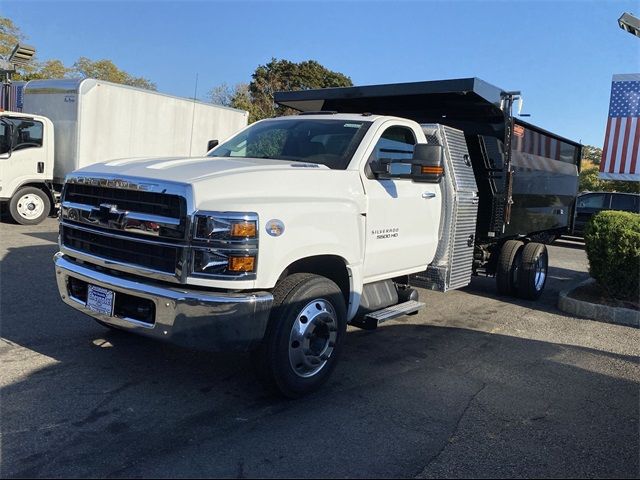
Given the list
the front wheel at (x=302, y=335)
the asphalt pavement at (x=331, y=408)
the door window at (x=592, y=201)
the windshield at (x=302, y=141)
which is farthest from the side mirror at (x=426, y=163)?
the door window at (x=592, y=201)

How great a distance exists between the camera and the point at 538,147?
26.8 ft

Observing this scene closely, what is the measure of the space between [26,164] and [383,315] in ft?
34.1

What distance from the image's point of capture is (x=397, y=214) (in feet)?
16.0

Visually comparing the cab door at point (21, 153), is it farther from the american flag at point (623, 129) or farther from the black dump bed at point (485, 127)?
the american flag at point (623, 129)

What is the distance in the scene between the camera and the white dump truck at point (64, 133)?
1195 cm

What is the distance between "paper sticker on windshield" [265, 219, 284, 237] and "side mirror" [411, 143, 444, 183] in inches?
61.5

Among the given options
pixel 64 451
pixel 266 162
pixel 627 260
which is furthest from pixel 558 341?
pixel 64 451

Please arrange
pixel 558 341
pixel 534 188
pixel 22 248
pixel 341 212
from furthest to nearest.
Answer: pixel 22 248 < pixel 534 188 < pixel 558 341 < pixel 341 212

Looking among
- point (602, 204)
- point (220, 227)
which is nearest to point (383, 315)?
point (220, 227)

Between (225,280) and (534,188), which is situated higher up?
(534,188)

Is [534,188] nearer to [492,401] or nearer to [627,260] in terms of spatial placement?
[627,260]

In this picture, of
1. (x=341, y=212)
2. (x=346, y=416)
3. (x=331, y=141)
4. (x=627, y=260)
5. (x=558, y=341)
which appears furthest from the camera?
(x=627, y=260)

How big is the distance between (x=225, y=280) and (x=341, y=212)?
1.15m

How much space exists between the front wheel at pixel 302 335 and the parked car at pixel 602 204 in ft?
46.4
